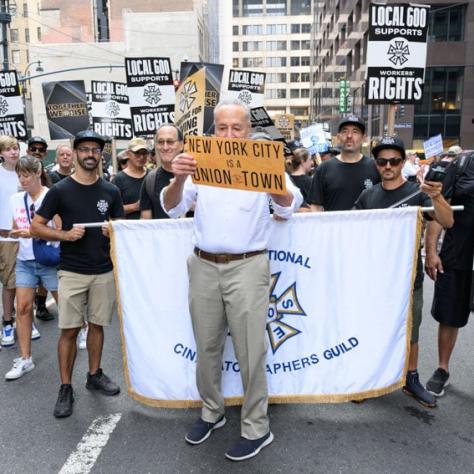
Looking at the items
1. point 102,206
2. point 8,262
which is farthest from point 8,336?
point 102,206

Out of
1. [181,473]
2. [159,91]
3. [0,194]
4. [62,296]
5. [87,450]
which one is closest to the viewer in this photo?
[181,473]

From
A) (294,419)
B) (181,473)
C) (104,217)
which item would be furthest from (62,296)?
(294,419)

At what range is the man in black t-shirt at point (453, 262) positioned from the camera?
3.70m

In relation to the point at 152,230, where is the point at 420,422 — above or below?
below

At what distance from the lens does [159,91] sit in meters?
8.24

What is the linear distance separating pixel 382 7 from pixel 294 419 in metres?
4.18

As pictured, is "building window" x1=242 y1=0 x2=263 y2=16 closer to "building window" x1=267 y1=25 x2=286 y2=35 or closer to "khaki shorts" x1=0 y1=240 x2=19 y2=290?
"building window" x1=267 y1=25 x2=286 y2=35

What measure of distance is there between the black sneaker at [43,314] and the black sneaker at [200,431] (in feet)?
10.1

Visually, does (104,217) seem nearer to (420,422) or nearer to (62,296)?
(62,296)

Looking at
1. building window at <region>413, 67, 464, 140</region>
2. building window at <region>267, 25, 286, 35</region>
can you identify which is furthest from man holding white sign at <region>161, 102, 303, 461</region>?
building window at <region>267, 25, 286, 35</region>

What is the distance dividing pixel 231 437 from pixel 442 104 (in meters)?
32.3

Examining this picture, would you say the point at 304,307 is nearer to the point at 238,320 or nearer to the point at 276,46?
the point at 238,320

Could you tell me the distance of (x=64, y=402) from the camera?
367 cm

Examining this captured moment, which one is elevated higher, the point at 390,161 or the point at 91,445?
the point at 390,161
